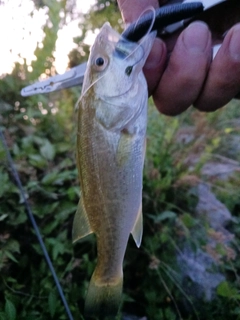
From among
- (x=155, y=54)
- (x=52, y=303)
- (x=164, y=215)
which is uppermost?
(x=155, y=54)

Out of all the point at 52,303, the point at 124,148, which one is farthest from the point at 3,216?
the point at 124,148

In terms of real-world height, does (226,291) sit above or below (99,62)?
below

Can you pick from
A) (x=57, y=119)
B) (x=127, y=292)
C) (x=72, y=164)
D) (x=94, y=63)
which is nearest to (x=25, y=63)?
(x=57, y=119)

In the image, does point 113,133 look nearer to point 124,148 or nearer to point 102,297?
point 124,148

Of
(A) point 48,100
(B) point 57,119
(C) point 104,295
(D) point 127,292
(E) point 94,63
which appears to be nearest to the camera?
(E) point 94,63

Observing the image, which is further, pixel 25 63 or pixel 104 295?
pixel 25 63

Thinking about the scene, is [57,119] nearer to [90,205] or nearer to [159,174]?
[159,174]

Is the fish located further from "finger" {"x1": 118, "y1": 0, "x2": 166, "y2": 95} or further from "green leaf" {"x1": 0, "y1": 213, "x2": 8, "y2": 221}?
"green leaf" {"x1": 0, "y1": 213, "x2": 8, "y2": 221}
